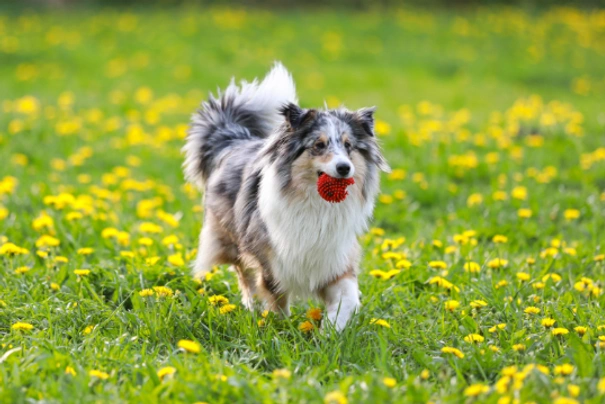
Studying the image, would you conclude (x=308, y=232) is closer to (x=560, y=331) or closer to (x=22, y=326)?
(x=560, y=331)

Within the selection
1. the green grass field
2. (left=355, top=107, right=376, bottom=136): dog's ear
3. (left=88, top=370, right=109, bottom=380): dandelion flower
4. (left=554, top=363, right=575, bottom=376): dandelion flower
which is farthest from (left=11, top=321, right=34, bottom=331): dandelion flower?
(left=554, top=363, right=575, bottom=376): dandelion flower

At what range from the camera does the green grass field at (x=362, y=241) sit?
306 cm

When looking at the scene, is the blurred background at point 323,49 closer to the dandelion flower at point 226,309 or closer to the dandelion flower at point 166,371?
the dandelion flower at point 226,309

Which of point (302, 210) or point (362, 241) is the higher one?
point (302, 210)

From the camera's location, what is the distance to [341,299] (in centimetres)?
379

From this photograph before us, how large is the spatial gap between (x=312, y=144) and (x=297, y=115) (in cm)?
16

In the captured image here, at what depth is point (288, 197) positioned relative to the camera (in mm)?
3775

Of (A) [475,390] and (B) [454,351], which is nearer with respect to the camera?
(A) [475,390]

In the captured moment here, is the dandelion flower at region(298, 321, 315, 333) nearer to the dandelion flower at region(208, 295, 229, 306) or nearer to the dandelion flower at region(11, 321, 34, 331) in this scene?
the dandelion flower at region(208, 295, 229, 306)

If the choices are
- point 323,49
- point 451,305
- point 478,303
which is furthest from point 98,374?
point 323,49

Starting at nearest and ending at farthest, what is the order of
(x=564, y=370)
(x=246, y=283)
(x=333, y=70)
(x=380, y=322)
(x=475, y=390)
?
(x=475, y=390)
(x=564, y=370)
(x=380, y=322)
(x=246, y=283)
(x=333, y=70)

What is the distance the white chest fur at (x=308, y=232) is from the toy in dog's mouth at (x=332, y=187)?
105 mm

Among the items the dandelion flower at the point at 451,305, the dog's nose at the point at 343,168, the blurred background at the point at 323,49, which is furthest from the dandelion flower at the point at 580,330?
the blurred background at the point at 323,49

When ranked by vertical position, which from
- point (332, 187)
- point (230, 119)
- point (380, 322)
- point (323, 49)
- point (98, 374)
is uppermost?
point (323, 49)
